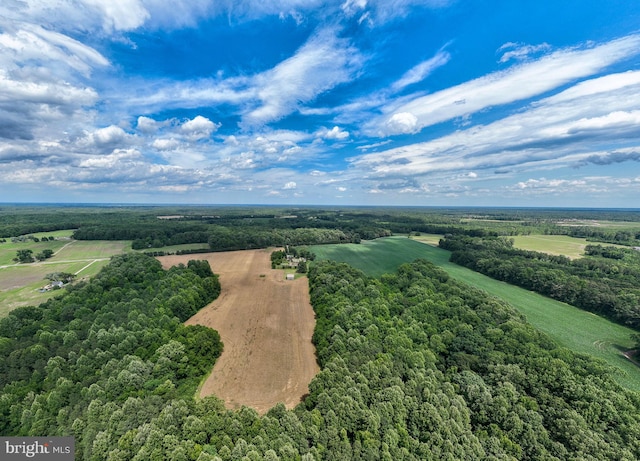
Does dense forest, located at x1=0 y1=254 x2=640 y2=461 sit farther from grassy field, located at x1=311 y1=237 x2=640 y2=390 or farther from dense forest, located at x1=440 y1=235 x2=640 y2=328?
dense forest, located at x1=440 y1=235 x2=640 y2=328

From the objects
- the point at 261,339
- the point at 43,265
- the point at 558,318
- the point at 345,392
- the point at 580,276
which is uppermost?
the point at 580,276

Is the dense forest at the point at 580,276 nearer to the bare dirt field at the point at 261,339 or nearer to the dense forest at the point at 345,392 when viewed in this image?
the dense forest at the point at 345,392

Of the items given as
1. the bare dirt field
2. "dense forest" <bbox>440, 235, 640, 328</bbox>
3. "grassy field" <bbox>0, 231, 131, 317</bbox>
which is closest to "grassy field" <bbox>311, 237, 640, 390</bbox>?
"dense forest" <bbox>440, 235, 640, 328</bbox>

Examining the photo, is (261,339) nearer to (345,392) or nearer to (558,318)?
(345,392)

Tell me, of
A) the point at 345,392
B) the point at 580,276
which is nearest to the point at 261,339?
the point at 345,392

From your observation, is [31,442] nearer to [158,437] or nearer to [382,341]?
[158,437]

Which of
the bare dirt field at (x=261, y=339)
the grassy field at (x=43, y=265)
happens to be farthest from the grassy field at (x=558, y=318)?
the grassy field at (x=43, y=265)
